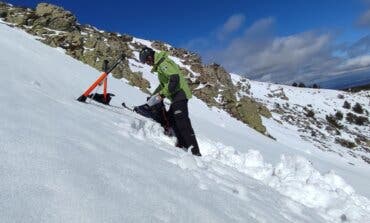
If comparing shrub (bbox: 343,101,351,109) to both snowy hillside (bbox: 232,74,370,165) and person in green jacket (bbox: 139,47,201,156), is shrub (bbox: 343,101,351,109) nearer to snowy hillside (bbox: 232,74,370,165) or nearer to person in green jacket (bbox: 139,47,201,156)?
snowy hillside (bbox: 232,74,370,165)

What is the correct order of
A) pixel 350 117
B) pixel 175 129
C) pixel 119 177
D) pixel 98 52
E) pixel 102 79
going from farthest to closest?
pixel 350 117 < pixel 98 52 < pixel 102 79 < pixel 175 129 < pixel 119 177

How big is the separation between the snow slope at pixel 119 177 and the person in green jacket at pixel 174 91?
38cm

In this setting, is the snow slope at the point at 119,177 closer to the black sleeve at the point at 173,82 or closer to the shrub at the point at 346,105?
the black sleeve at the point at 173,82

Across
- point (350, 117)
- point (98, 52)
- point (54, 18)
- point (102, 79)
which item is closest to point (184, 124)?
point (102, 79)

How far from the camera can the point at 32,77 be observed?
35.1ft

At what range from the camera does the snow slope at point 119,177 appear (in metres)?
3.99

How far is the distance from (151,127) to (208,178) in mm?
3088

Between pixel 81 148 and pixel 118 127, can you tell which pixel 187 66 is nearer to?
pixel 118 127

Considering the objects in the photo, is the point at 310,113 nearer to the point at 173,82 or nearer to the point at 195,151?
the point at 195,151

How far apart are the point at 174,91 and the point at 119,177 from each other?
14.7 ft

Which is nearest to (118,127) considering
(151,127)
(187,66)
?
(151,127)

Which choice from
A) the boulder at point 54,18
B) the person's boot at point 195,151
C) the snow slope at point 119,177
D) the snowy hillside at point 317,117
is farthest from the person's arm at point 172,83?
the boulder at point 54,18

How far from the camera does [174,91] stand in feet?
30.6

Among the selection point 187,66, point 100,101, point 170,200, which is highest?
point 187,66
